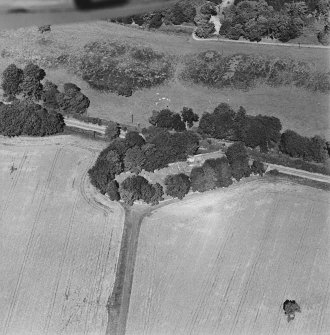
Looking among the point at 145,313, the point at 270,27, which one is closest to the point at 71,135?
the point at 145,313

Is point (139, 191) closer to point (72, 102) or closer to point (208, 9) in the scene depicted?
point (72, 102)

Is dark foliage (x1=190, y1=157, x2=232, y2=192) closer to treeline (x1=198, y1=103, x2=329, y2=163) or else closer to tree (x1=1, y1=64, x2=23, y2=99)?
treeline (x1=198, y1=103, x2=329, y2=163)

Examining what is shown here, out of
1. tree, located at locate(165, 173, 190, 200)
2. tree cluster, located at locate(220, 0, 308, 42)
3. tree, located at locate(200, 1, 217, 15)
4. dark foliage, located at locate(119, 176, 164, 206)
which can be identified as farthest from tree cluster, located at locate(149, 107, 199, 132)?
tree, located at locate(200, 1, 217, 15)

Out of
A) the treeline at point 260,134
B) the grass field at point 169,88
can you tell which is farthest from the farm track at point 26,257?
the treeline at point 260,134

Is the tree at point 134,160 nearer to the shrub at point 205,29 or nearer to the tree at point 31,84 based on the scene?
the tree at point 31,84

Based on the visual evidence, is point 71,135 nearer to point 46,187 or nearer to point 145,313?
point 46,187

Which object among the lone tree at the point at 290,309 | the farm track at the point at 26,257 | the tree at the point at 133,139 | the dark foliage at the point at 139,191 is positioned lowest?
the farm track at the point at 26,257

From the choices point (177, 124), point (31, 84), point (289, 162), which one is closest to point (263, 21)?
point (177, 124)
